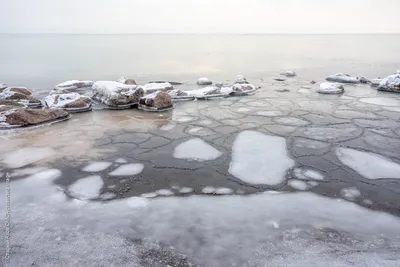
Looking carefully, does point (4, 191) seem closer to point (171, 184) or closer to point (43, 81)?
point (171, 184)

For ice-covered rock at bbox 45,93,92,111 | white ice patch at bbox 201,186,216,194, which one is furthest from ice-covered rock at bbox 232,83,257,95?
white ice patch at bbox 201,186,216,194

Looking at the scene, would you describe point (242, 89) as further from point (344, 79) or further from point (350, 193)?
point (350, 193)

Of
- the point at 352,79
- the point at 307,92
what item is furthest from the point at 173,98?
the point at 352,79

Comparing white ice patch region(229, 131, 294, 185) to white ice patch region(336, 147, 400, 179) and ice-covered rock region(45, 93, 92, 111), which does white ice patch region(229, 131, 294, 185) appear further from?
ice-covered rock region(45, 93, 92, 111)

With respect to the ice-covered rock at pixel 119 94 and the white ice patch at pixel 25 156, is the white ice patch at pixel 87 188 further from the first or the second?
the ice-covered rock at pixel 119 94

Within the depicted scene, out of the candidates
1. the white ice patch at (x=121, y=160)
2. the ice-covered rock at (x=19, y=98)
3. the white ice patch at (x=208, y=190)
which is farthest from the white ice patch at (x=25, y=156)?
the ice-covered rock at (x=19, y=98)

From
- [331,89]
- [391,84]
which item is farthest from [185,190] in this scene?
[391,84]
